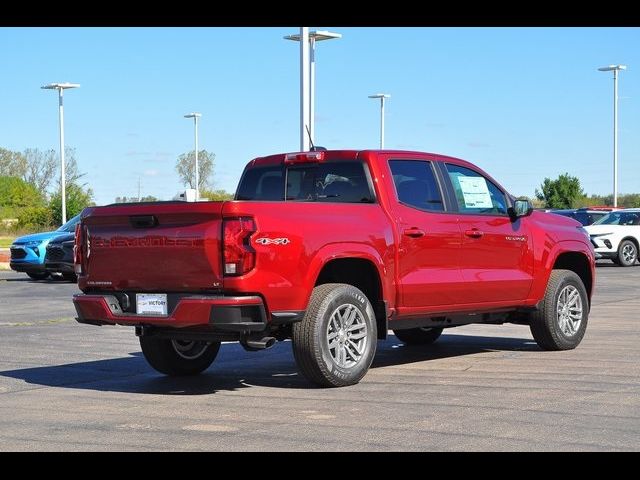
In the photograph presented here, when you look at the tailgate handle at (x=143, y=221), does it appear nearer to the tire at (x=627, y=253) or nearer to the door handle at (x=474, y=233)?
the door handle at (x=474, y=233)

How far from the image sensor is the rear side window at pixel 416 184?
9477mm

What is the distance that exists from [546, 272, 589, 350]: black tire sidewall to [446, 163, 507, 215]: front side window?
3.59ft

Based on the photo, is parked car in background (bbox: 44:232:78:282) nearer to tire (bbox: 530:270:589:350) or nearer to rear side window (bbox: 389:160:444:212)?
tire (bbox: 530:270:589:350)

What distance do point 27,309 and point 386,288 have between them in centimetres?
916

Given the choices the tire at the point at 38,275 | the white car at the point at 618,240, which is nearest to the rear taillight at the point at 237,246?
the tire at the point at 38,275

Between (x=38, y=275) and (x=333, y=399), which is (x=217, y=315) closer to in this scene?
(x=333, y=399)

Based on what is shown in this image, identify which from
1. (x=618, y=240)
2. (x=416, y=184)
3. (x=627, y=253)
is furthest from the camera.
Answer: (x=627, y=253)

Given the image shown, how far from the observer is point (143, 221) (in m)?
8.39

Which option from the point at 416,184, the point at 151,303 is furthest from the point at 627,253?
the point at 151,303

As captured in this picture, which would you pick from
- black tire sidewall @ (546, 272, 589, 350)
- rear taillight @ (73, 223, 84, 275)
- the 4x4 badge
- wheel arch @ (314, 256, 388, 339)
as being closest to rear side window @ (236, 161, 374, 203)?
wheel arch @ (314, 256, 388, 339)

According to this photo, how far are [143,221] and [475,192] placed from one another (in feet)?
11.3

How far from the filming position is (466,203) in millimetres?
10102
